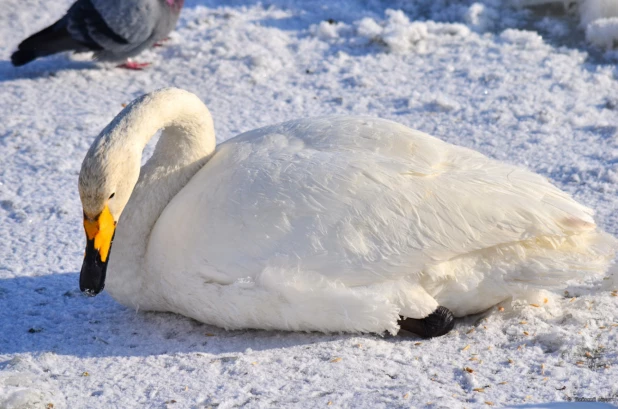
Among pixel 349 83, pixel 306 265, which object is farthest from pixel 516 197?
pixel 349 83

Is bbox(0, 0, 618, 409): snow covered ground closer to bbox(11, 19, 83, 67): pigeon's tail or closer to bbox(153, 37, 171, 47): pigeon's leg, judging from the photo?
bbox(153, 37, 171, 47): pigeon's leg

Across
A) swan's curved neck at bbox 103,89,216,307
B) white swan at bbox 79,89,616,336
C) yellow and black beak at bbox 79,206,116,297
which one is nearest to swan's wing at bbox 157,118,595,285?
white swan at bbox 79,89,616,336

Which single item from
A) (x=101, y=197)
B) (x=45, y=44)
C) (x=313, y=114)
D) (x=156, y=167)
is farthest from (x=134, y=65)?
(x=101, y=197)

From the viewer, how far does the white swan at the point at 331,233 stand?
349 centimetres

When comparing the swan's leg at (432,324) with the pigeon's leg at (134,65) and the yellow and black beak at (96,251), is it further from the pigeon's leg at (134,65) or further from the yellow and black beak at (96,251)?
the pigeon's leg at (134,65)

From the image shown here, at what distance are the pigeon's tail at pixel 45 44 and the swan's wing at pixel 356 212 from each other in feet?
10.7

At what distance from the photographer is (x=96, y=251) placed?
11.5 ft

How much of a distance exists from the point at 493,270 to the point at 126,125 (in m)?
1.66

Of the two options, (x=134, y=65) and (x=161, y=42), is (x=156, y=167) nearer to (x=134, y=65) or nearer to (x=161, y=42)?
(x=134, y=65)

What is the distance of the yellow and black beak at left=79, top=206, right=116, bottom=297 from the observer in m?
3.51

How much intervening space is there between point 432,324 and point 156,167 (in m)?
1.45

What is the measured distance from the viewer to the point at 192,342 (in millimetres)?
3736

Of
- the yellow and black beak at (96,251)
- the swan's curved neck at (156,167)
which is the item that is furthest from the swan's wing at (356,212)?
the yellow and black beak at (96,251)

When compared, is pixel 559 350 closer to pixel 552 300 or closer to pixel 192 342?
pixel 552 300
